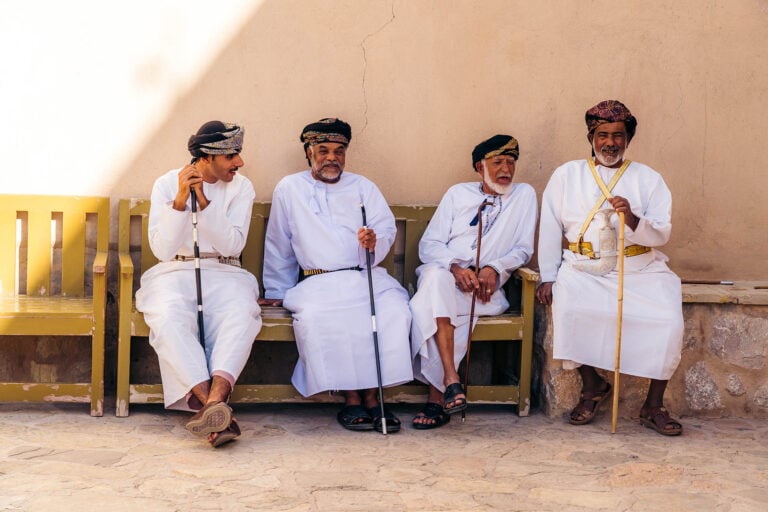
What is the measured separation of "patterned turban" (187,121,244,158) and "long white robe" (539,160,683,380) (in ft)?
6.12

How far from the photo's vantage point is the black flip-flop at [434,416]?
16.9 feet

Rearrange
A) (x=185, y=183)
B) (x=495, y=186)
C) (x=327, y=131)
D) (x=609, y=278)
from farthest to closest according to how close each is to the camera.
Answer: (x=495, y=186), (x=327, y=131), (x=609, y=278), (x=185, y=183)

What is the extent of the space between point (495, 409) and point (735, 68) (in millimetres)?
2680

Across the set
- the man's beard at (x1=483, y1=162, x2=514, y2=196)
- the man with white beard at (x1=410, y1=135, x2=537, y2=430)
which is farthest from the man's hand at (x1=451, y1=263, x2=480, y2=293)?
the man's beard at (x1=483, y1=162, x2=514, y2=196)

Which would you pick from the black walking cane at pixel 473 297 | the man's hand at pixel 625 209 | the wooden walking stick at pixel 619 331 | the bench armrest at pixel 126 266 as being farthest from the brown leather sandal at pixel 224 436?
the man's hand at pixel 625 209

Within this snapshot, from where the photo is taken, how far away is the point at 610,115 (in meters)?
5.52

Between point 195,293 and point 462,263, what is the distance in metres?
1.51

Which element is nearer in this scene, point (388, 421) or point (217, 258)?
point (388, 421)

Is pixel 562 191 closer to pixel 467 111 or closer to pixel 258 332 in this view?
pixel 467 111

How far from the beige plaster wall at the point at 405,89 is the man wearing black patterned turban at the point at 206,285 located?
0.63 meters

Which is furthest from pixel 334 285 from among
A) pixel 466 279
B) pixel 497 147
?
pixel 497 147

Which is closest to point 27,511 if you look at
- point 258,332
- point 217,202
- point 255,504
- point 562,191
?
point 255,504

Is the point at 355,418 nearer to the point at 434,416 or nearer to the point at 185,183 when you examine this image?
the point at 434,416

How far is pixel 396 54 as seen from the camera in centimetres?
601
